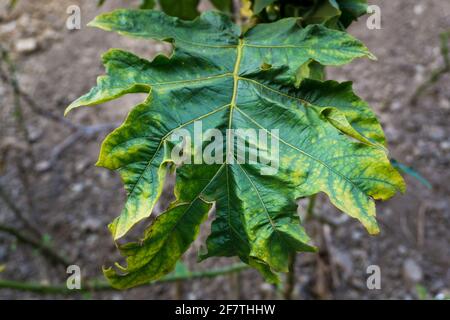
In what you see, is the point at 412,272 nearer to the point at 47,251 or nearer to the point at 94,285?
the point at 94,285

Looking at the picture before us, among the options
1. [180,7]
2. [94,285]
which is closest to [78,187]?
[94,285]

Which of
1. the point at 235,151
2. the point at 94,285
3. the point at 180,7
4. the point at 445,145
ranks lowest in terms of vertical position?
the point at 94,285

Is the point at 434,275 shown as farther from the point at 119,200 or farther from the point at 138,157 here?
the point at 138,157

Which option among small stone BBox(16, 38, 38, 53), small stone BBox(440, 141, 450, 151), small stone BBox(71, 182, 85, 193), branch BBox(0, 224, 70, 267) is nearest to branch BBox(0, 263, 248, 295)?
branch BBox(0, 224, 70, 267)

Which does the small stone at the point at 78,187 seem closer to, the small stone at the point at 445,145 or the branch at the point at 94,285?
the branch at the point at 94,285

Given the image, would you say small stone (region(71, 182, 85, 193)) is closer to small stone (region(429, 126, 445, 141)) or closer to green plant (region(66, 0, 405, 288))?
green plant (region(66, 0, 405, 288))
